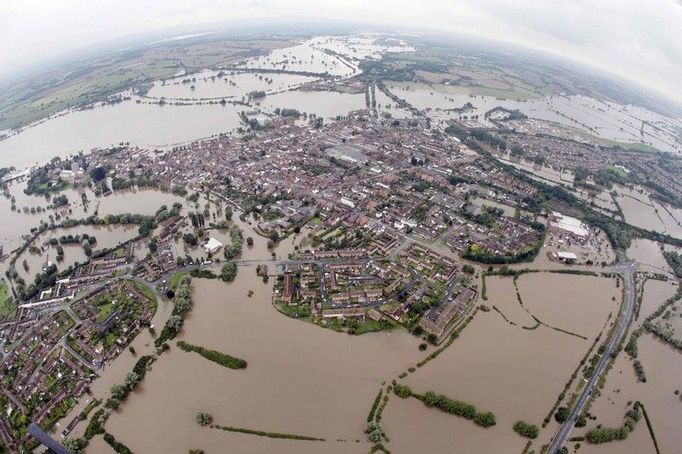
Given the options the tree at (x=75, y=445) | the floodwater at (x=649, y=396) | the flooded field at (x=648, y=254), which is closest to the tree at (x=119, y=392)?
the tree at (x=75, y=445)

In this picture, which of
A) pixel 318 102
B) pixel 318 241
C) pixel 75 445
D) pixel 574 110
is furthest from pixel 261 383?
pixel 574 110

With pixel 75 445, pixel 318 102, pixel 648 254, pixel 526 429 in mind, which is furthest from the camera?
pixel 318 102

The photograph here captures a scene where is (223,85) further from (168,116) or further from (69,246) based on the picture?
(69,246)

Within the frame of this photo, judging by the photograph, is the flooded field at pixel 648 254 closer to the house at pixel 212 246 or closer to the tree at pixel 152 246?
the house at pixel 212 246

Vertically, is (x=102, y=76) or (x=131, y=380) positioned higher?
(x=102, y=76)

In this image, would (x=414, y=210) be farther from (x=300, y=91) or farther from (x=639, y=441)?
(x=300, y=91)

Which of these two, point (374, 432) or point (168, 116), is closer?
point (374, 432)

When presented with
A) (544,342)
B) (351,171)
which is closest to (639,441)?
(544,342)
